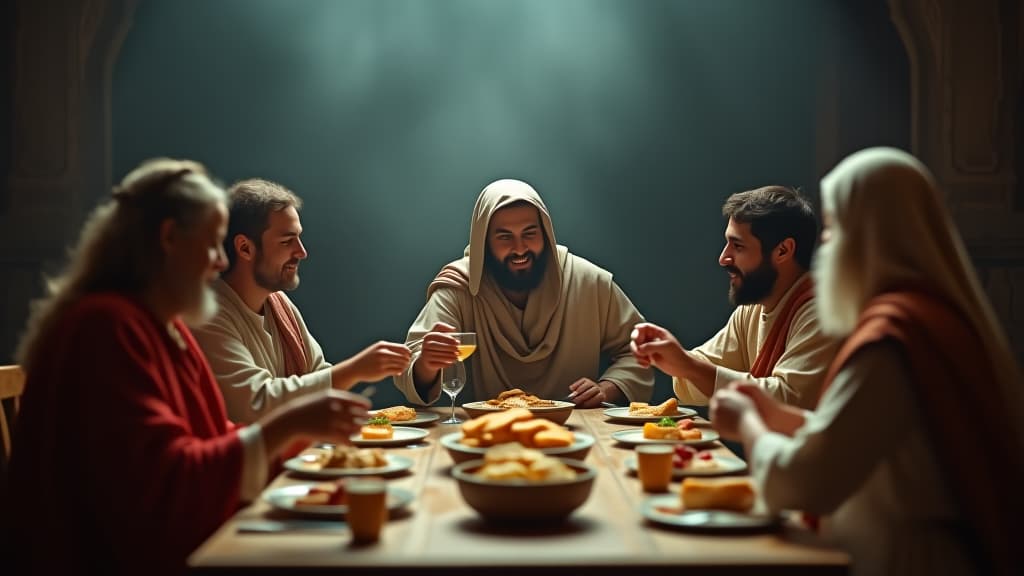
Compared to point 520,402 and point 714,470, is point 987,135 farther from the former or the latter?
point 714,470

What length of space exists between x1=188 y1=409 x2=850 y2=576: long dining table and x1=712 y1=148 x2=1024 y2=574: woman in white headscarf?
13 cm

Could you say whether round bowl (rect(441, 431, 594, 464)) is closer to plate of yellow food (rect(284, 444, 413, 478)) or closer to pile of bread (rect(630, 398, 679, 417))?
plate of yellow food (rect(284, 444, 413, 478))

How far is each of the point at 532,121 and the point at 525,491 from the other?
146 inches

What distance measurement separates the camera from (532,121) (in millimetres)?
5152

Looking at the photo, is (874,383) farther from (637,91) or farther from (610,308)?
(637,91)

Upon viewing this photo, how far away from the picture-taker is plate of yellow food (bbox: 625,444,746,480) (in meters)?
2.14

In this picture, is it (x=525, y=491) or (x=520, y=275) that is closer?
(x=525, y=491)

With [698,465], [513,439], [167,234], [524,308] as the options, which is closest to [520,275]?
[524,308]

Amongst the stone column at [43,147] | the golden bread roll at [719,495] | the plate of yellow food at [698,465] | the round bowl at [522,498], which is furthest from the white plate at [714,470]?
the stone column at [43,147]

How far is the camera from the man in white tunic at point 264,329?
3047 millimetres

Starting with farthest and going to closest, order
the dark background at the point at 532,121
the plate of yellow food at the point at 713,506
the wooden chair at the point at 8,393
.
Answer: the dark background at the point at 532,121, the wooden chair at the point at 8,393, the plate of yellow food at the point at 713,506

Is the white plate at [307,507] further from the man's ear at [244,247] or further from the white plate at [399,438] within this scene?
the man's ear at [244,247]

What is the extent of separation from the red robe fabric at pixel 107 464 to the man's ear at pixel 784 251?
2210mm

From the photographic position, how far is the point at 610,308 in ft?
13.8
